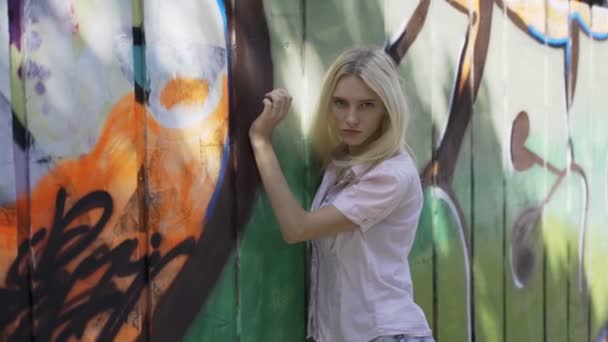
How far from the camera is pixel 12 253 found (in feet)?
5.91

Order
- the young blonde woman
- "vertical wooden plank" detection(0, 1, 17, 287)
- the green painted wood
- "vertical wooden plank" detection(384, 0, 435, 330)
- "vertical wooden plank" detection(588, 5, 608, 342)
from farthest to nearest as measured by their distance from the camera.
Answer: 1. "vertical wooden plank" detection(588, 5, 608, 342)
2. the green painted wood
3. "vertical wooden plank" detection(384, 0, 435, 330)
4. the young blonde woman
5. "vertical wooden plank" detection(0, 1, 17, 287)

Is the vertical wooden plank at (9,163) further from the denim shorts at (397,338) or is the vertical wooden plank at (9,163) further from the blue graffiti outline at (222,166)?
the denim shorts at (397,338)

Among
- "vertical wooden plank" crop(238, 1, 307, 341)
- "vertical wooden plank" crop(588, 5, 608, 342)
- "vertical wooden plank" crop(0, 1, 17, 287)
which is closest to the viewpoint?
"vertical wooden plank" crop(0, 1, 17, 287)

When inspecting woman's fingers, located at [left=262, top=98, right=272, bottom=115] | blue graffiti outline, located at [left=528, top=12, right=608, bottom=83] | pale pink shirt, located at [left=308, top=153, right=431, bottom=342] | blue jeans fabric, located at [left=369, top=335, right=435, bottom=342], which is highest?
blue graffiti outline, located at [left=528, top=12, right=608, bottom=83]

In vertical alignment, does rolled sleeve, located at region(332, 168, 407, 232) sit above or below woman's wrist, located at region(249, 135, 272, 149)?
below

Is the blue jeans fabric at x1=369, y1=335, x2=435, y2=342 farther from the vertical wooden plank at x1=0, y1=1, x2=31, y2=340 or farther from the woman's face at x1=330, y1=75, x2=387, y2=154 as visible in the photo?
the vertical wooden plank at x1=0, y1=1, x2=31, y2=340

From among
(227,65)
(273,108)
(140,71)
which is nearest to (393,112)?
(273,108)

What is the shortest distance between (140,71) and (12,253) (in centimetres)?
54

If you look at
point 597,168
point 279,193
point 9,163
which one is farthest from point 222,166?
point 597,168

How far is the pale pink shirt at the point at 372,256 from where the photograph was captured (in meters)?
2.20

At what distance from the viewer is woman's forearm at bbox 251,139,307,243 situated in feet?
7.11

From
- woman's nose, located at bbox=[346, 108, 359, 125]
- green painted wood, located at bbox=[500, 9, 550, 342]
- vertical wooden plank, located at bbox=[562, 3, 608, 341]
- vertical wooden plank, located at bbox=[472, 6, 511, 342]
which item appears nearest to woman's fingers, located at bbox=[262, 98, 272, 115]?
woman's nose, located at bbox=[346, 108, 359, 125]

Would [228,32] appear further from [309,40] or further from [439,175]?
[439,175]

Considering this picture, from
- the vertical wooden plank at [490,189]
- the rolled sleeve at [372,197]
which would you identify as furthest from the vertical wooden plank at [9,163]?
the vertical wooden plank at [490,189]
